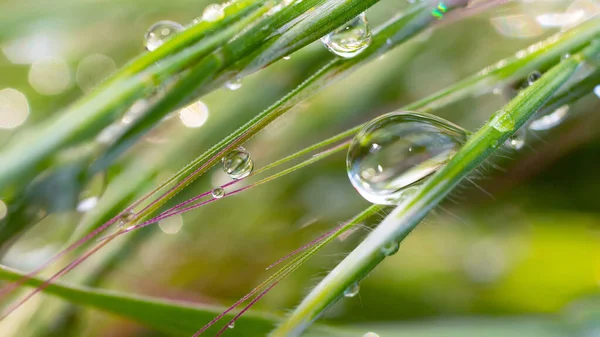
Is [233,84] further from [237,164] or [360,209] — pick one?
[360,209]

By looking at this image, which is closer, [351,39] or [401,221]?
[401,221]

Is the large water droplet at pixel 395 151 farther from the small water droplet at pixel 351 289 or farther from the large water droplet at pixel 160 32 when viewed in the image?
the large water droplet at pixel 160 32

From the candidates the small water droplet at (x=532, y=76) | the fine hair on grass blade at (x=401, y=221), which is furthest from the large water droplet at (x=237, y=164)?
the small water droplet at (x=532, y=76)

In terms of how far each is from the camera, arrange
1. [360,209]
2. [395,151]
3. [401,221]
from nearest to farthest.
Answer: [401,221] → [395,151] → [360,209]

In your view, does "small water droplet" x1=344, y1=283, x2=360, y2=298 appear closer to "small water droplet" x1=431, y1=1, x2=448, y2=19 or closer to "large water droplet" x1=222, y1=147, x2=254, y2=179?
"large water droplet" x1=222, y1=147, x2=254, y2=179

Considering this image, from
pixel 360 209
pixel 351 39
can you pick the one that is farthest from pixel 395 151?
pixel 360 209

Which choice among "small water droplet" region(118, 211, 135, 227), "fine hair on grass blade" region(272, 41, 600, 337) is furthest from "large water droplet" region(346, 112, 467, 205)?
"small water droplet" region(118, 211, 135, 227)
